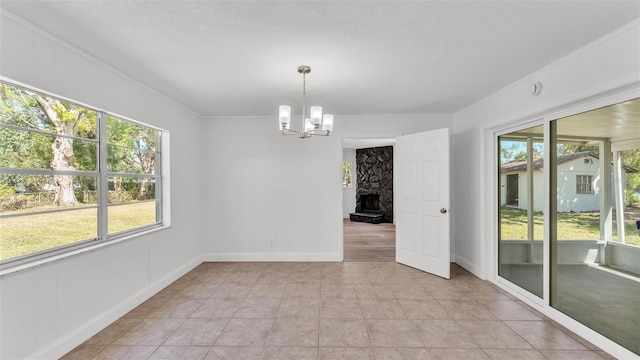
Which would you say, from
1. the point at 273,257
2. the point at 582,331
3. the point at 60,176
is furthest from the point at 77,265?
the point at 582,331

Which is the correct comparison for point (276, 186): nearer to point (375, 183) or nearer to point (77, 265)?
point (77, 265)

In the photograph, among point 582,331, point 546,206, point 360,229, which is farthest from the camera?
point 360,229

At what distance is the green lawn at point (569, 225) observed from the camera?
2094 millimetres

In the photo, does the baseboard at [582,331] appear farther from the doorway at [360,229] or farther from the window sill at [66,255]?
the window sill at [66,255]

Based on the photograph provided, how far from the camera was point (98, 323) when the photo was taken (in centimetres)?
246

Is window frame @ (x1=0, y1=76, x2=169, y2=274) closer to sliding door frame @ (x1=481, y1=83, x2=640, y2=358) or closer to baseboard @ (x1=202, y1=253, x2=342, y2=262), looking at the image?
baseboard @ (x1=202, y1=253, x2=342, y2=262)

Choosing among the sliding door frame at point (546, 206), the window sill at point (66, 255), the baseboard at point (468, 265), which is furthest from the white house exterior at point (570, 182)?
the window sill at point (66, 255)

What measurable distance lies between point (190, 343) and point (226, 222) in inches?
97.8

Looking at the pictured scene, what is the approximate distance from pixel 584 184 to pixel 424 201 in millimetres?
1848

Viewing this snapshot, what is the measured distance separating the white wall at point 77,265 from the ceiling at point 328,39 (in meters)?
0.15

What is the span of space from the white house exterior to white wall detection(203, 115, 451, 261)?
170cm

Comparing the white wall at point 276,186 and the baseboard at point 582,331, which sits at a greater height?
the white wall at point 276,186

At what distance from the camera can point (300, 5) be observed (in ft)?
5.56

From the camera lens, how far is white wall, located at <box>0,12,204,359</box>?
1.82 m
